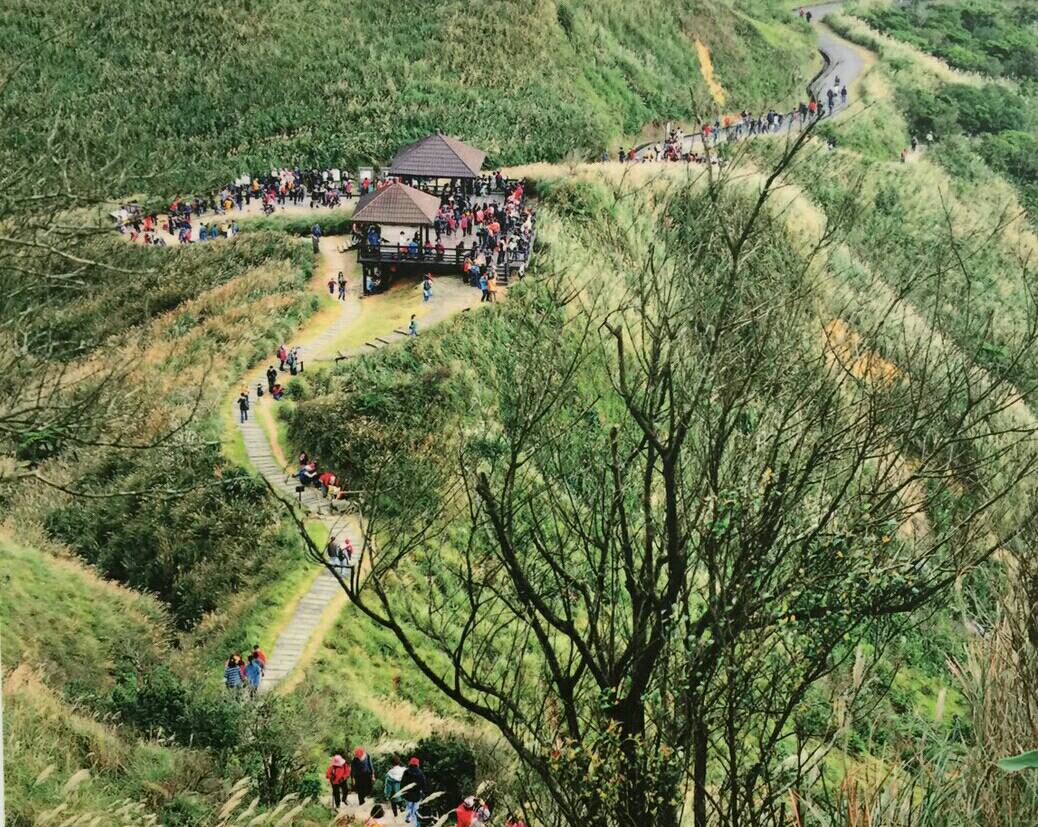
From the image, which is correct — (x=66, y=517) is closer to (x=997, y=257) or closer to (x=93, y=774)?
(x=93, y=774)

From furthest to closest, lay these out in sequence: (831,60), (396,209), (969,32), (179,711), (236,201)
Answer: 1. (969,32)
2. (831,60)
3. (236,201)
4. (396,209)
5. (179,711)

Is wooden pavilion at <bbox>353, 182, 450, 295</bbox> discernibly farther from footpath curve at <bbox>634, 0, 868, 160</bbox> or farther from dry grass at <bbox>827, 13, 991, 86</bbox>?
dry grass at <bbox>827, 13, 991, 86</bbox>

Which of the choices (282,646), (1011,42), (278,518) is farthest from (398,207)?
(1011,42)

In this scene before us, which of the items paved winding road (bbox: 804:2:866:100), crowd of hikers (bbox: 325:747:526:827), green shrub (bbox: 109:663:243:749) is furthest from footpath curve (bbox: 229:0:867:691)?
paved winding road (bbox: 804:2:866:100)

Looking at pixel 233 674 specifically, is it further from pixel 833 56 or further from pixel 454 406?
pixel 833 56

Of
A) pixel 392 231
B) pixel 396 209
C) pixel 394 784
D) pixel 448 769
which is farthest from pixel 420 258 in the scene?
pixel 394 784

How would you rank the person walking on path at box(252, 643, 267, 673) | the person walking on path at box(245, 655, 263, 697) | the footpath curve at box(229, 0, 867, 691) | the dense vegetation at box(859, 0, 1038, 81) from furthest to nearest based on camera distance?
1. the dense vegetation at box(859, 0, 1038, 81)
2. the footpath curve at box(229, 0, 867, 691)
3. the person walking on path at box(252, 643, 267, 673)
4. the person walking on path at box(245, 655, 263, 697)

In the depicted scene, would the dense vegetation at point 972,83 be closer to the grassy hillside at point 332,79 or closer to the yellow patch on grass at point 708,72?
the yellow patch on grass at point 708,72
